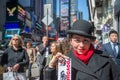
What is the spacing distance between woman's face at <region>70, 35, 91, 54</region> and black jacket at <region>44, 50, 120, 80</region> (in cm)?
8

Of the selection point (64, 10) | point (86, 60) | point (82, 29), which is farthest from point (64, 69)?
point (64, 10)

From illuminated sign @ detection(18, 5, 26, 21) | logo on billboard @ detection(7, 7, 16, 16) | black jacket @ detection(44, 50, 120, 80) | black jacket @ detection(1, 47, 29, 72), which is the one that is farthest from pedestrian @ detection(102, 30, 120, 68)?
illuminated sign @ detection(18, 5, 26, 21)

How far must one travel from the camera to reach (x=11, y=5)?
74.1 metres

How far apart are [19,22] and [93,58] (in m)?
73.4

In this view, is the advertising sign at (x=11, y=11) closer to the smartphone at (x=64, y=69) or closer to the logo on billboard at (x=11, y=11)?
the logo on billboard at (x=11, y=11)

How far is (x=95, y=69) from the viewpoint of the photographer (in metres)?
2.96

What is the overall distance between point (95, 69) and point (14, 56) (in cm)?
435

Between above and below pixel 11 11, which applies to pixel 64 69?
below

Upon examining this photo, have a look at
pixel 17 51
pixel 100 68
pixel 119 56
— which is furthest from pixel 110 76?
pixel 119 56

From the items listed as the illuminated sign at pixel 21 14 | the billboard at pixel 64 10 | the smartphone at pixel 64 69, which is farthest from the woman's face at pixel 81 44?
the billboard at pixel 64 10

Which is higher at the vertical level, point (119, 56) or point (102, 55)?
point (102, 55)

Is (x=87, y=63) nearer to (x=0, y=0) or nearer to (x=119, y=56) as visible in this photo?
(x=119, y=56)

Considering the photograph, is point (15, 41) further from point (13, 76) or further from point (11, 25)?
point (11, 25)

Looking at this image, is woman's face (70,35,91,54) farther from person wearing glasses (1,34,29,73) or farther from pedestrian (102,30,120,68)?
pedestrian (102,30,120,68)
